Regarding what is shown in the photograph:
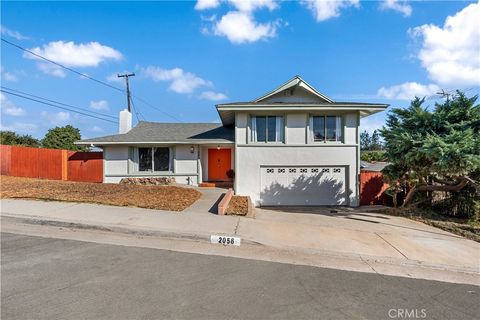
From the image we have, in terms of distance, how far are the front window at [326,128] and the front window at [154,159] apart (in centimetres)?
832

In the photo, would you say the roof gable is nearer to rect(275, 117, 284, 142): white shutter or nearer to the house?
the house

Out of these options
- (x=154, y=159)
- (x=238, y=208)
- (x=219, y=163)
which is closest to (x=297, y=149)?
(x=219, y=163)

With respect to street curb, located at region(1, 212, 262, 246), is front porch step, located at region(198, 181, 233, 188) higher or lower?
higher

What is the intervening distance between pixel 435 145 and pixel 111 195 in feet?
39.3

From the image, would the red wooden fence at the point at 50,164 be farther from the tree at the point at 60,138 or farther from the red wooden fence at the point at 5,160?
the tree at the point at 60,138

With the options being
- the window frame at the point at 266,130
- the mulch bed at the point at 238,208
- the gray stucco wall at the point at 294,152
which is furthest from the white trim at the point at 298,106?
the mulch bed at the point at 238,208

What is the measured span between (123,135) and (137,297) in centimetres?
1534

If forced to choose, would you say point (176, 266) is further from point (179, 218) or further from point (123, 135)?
point (123, 135)

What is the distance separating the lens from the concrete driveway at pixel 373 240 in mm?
6617

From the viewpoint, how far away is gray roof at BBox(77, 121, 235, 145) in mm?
16625

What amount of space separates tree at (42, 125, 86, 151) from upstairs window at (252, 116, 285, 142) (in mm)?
28190

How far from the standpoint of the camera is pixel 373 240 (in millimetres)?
7898

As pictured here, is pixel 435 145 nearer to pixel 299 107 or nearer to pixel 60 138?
pixel 299 107

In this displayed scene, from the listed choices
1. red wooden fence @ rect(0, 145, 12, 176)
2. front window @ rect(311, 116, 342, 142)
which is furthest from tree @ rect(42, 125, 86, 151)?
front window @ rect(311, 116, 342, 142)
